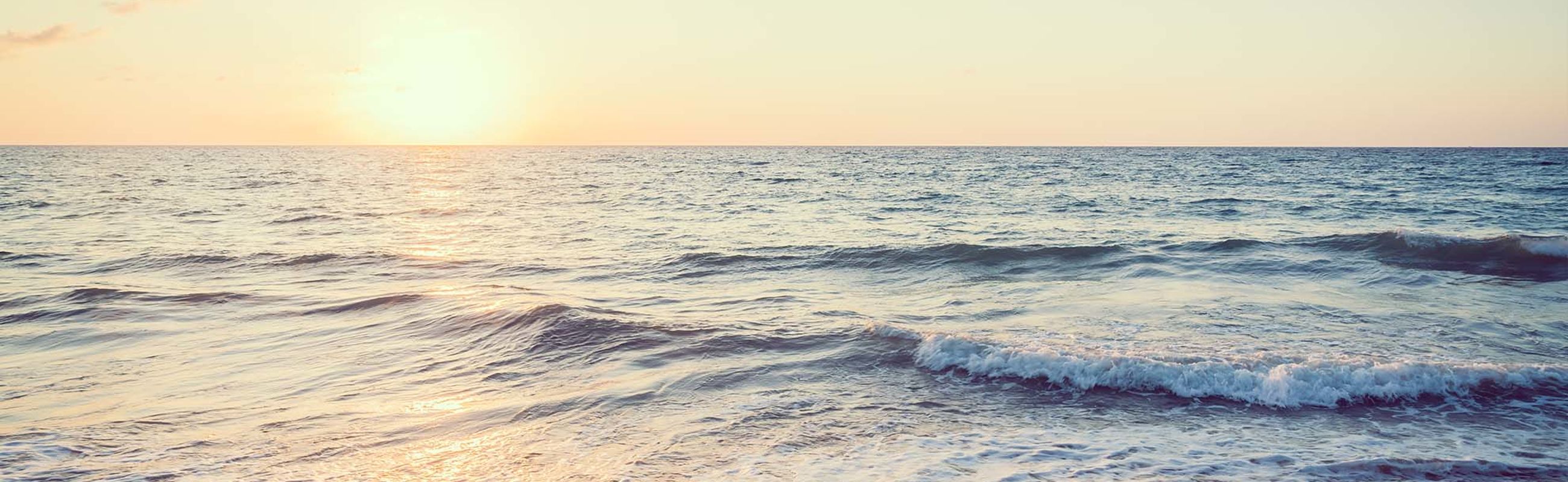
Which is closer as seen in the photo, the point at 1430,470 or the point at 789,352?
the point at 1430,470

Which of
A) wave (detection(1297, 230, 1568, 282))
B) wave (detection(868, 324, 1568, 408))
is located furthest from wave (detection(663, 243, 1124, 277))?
wave (detection(868, 324, 1568, 408))

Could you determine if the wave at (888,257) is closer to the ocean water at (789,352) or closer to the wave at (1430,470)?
the ocean water at (789,352)

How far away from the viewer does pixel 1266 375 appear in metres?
8.27

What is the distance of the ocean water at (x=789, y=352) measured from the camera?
6.59 metres

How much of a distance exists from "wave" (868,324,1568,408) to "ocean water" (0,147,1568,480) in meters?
0.03

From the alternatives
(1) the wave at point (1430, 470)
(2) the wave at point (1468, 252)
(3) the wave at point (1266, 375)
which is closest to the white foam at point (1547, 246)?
(2) the wave at point (1468, 252)

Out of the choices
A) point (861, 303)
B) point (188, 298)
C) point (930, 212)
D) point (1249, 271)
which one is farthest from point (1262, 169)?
point (188, 298)

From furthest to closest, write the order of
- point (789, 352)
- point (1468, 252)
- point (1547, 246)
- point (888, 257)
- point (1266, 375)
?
point (888, 257) → point (1468, 252) → point (1547, 246) → point (789, 352) → point (1266, 375)

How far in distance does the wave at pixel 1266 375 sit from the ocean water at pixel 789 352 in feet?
0.11

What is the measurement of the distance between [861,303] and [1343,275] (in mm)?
8210

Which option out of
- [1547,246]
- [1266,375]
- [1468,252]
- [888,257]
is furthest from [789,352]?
[1547,246]

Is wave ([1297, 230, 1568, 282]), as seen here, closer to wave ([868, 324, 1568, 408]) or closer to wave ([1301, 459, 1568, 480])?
wave ([868, 324, 1568, 408])

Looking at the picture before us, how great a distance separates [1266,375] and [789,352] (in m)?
4.44

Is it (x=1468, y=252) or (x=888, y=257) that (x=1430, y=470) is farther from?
(x=1468, y=252)
